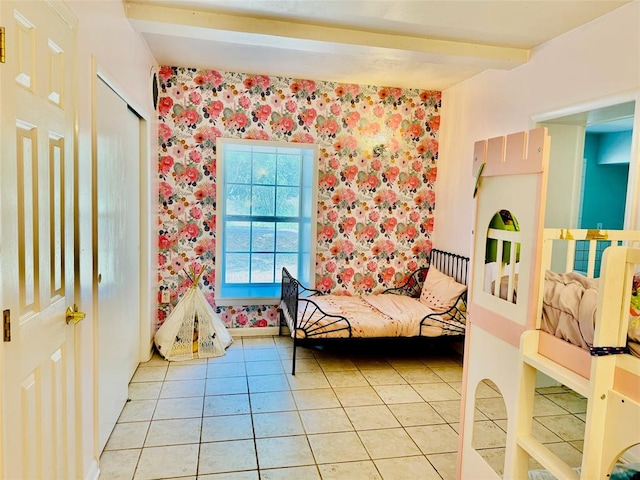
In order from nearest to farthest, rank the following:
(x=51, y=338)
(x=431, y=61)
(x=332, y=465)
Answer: (x=51, y=338) < (x=332, y=465) < (x=431, y=61)

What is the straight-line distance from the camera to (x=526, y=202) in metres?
1.67

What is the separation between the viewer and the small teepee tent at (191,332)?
12.3ft

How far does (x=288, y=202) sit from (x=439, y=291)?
1737mm

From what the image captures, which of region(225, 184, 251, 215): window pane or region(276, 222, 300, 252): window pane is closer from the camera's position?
region(225, 184, 251, 215): window pane

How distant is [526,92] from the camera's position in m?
3.26

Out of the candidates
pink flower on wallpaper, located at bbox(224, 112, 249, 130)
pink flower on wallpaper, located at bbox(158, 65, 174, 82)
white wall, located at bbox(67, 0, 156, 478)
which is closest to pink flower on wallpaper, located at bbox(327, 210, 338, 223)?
pink flower on wallpaper, located at bbox(224, 112, 249, 130)

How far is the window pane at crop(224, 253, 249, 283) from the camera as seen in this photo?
4.32m

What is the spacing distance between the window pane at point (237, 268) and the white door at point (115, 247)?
1134 millimetres

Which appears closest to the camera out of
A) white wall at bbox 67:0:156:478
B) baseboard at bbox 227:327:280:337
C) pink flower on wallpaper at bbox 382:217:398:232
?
white wall at bbox 67:0:156:478

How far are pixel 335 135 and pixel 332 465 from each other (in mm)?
3064

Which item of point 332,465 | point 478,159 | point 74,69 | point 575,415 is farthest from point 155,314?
point 575,415

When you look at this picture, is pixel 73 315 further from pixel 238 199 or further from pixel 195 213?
pixel 238 199

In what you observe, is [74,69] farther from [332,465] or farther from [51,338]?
[332,465]

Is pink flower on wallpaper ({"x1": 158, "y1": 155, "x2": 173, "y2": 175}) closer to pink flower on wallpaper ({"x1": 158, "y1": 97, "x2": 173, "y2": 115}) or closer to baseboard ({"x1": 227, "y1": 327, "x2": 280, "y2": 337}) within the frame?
pink flower on wallpaper ({"x1": 158, "y1": 97, "x2": 173, "y2": 115})
